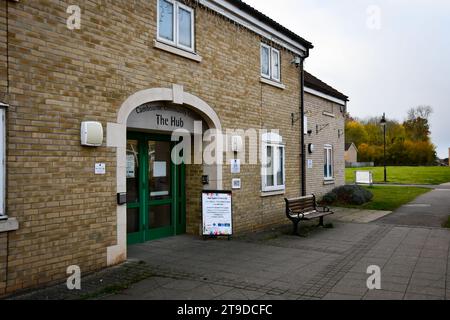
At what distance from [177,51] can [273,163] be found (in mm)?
4909

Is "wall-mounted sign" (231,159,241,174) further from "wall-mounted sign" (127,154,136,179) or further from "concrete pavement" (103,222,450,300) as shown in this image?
"wall-mounted sign" (127,154,136,179)

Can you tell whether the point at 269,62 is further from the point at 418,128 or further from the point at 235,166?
the point at 418,128

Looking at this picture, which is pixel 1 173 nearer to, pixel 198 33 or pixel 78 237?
pixel 78 237

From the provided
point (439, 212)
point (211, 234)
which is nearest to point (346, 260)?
point (211, 234)

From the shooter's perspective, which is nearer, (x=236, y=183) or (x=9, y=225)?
(x=9, y=225)

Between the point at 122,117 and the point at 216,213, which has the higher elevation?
the point at 122,117

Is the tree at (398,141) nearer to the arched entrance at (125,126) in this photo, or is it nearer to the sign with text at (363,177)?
the sign with text at (363,177)

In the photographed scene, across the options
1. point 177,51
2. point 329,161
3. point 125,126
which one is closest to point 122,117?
point 125,126

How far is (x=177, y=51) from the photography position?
805 centimetres

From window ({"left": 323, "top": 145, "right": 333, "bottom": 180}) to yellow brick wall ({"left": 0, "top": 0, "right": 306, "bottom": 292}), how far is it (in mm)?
9075

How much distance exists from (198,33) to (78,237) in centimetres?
499

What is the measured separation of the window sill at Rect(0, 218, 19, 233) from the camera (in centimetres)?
516

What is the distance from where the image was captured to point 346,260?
24.1ft

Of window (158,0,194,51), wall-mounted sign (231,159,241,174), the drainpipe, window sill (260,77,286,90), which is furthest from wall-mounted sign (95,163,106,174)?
the drainpipe
